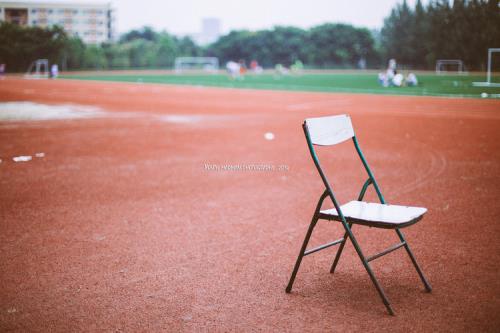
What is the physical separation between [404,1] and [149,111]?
18.0 meters

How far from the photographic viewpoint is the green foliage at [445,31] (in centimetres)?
1658

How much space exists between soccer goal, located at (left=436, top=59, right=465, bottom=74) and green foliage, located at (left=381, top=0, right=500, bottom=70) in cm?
30

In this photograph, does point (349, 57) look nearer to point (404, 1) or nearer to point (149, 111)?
point (404, 1)

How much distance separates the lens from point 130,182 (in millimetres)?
8008

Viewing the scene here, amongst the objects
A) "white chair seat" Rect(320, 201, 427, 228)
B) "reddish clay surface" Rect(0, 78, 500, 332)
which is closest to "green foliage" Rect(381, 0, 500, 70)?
"reddish clay surface" Rect(0, 78, 500, 332)

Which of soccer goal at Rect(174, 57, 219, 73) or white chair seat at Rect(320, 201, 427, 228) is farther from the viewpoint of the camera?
soccer goal at Rect(174, 57, 219, 73)

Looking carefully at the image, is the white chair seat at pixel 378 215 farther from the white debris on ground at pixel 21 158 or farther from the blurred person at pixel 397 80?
the blurred person at pixel 397 80

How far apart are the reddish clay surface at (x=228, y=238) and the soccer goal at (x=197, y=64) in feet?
207

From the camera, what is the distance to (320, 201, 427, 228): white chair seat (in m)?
3.49

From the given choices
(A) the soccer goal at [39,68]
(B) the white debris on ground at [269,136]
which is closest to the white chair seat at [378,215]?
(B) the white debris on ground at [269,136]

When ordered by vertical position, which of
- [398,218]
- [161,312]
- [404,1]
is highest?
[404,1]

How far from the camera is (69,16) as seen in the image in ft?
266

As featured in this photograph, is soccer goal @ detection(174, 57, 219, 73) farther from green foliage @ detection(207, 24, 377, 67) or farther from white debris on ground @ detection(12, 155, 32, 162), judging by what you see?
white debris on ground @ detection(12, 155, 32, 162)

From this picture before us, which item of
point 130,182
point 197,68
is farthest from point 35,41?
point 130,182
